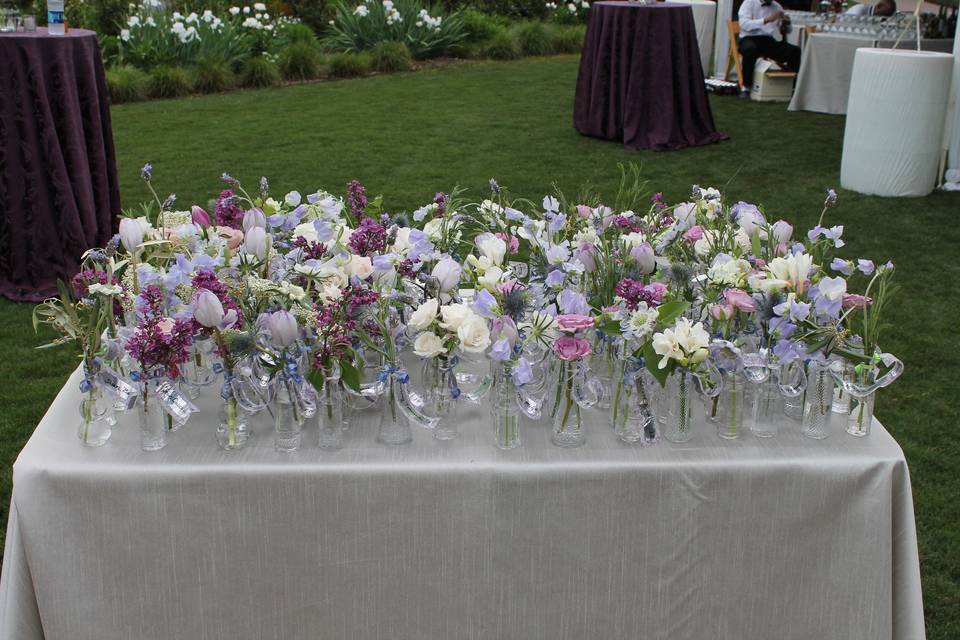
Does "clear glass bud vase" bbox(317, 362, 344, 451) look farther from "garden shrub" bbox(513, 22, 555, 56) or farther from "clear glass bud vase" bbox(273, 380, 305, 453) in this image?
"garden shrub" bbox(513, 22, 555, 56)

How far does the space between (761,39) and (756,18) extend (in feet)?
0.67

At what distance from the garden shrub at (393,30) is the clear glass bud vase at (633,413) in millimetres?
10419

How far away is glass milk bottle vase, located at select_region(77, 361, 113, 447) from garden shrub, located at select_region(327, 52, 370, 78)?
9.43m

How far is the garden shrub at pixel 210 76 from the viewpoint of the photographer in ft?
31.8

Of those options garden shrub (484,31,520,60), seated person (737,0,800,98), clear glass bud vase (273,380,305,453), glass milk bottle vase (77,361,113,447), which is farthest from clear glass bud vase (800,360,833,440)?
garden shrub (484,31,520,60)

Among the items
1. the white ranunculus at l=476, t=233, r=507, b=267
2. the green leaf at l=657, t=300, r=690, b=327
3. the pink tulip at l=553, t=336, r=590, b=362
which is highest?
the white ranunculus at l=476, t=233, r=507, b=267

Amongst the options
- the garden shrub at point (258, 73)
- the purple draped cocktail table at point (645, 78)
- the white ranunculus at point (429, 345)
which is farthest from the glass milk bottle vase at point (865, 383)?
the garden shrub at point (258, 73)

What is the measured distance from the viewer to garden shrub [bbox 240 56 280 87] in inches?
396

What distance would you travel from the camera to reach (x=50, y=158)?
419 cm

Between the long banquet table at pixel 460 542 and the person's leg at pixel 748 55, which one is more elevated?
the person's leg at pixel 748 55

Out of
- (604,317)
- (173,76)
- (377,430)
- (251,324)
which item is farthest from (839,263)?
(173,76)

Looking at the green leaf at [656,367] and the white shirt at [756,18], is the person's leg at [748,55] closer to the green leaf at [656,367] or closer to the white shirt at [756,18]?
the white shirt at [756,18]

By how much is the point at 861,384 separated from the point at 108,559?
4.05ft

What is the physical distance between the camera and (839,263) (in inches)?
72.4
